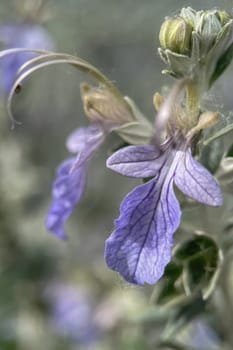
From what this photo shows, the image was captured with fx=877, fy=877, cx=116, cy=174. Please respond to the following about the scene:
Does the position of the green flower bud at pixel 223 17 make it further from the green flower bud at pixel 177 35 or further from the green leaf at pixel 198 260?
the green leaf at pixel 198 260

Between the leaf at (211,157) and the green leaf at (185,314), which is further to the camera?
the green leaf at (185,314)

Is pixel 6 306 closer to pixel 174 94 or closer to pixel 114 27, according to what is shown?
pixel 114 27

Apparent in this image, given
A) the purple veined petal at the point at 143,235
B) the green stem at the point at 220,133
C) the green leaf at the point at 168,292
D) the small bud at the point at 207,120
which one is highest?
the small bud at the point at 207,120

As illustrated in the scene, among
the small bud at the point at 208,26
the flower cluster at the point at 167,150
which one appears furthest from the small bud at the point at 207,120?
the small bud at the point at 208,26

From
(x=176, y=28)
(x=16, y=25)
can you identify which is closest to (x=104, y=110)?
(x=176, y=28)

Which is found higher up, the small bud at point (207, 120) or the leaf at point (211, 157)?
the small bud at point (207, 120)

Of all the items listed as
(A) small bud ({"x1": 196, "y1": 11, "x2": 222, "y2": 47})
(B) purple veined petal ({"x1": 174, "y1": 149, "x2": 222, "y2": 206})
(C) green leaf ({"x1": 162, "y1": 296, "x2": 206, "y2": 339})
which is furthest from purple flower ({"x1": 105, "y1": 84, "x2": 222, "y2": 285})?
(C) green leaf ({"x1": 162, "y1": 296, "x2": 206, "y2": 339})

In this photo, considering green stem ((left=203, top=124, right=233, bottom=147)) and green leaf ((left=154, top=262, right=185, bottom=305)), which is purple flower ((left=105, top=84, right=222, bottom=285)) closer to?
green stem ((left=203, top=124, right=233, bottom=147))

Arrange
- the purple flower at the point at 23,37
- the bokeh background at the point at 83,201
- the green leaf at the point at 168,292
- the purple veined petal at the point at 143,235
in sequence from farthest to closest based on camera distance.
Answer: the bokeh background at the point at 83,201 → the purple flower at the point at 23,37 → the green leaf at the point at 168,292 → the purple veined petal at the point at 143,235
